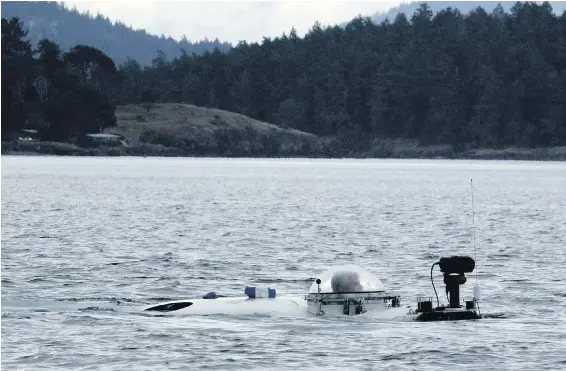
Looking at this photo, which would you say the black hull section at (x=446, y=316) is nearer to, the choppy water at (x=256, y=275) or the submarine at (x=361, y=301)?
the submarine at (x=361, y=301)

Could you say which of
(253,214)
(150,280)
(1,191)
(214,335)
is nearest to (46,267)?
(150,280)

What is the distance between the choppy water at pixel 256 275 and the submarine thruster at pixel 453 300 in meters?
0.44

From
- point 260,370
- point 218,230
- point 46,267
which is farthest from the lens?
point 218,230

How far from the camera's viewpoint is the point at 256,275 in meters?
52.1

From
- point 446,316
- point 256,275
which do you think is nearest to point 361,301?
point 446,316

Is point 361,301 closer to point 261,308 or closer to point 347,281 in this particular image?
point 347,281

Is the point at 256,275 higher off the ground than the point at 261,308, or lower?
lower

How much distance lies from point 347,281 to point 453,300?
124 inches

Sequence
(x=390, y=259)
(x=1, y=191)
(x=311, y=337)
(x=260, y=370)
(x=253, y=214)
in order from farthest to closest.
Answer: (x=1, y=191)
(x=253, y=214)
(x=390, y=259)
(x=311, y=337)
(x=260, y=370)

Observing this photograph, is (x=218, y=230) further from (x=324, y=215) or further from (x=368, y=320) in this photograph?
(x=368, y=320)

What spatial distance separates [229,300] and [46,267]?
16.1 metres

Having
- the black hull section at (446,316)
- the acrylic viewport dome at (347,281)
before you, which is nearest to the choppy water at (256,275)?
the black hull section at (446,316)

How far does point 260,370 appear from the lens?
101ft

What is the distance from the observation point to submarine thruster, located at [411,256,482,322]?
36.8 meters
